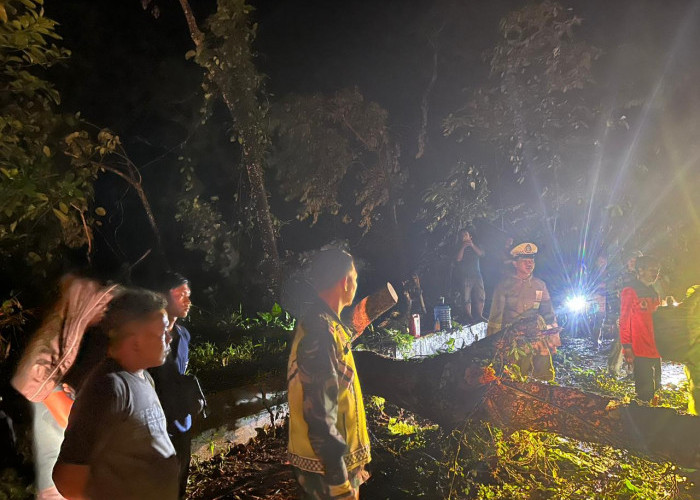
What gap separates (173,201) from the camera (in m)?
10.6

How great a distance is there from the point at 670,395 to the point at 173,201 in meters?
11.4

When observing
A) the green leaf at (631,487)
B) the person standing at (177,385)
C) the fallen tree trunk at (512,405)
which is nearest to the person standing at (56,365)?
the person standing at (177,385)

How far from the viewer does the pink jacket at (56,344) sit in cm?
251

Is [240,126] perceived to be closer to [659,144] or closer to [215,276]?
[215,276]

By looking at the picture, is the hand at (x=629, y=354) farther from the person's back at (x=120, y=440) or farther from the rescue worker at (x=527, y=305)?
the person's back at (x=120, y=440)

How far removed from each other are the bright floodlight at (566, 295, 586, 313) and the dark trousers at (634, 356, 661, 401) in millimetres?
6941

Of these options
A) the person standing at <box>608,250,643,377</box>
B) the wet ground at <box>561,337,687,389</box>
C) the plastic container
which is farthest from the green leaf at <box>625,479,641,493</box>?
A: the plastic container

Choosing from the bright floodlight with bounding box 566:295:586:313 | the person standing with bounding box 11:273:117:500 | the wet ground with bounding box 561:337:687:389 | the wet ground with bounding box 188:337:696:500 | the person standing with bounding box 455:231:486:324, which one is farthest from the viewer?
the bright floodlight with bounding box 566:295:586:313

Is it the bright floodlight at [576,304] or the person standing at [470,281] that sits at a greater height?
the person standing at [470,281]

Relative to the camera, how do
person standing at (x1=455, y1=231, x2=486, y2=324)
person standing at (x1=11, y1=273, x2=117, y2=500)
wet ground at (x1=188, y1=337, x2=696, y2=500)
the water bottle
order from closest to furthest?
person standing at (x1=11, y1=273, x2=117, y2=500) → wet ground at (x1=188, y1=337, x2=696, y2=500) → the water bottle → person standing at (x1=455, y1=231, x2=486, y2=324)

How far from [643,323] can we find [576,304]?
296 inches

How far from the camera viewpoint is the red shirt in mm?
6297

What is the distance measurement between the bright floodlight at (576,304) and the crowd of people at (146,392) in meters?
12.5

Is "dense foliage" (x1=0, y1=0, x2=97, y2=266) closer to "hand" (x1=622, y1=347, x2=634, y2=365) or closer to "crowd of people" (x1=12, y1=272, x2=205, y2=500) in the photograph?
"crowd of people" (x1=12, y1=272, x2=205, y2=500)
